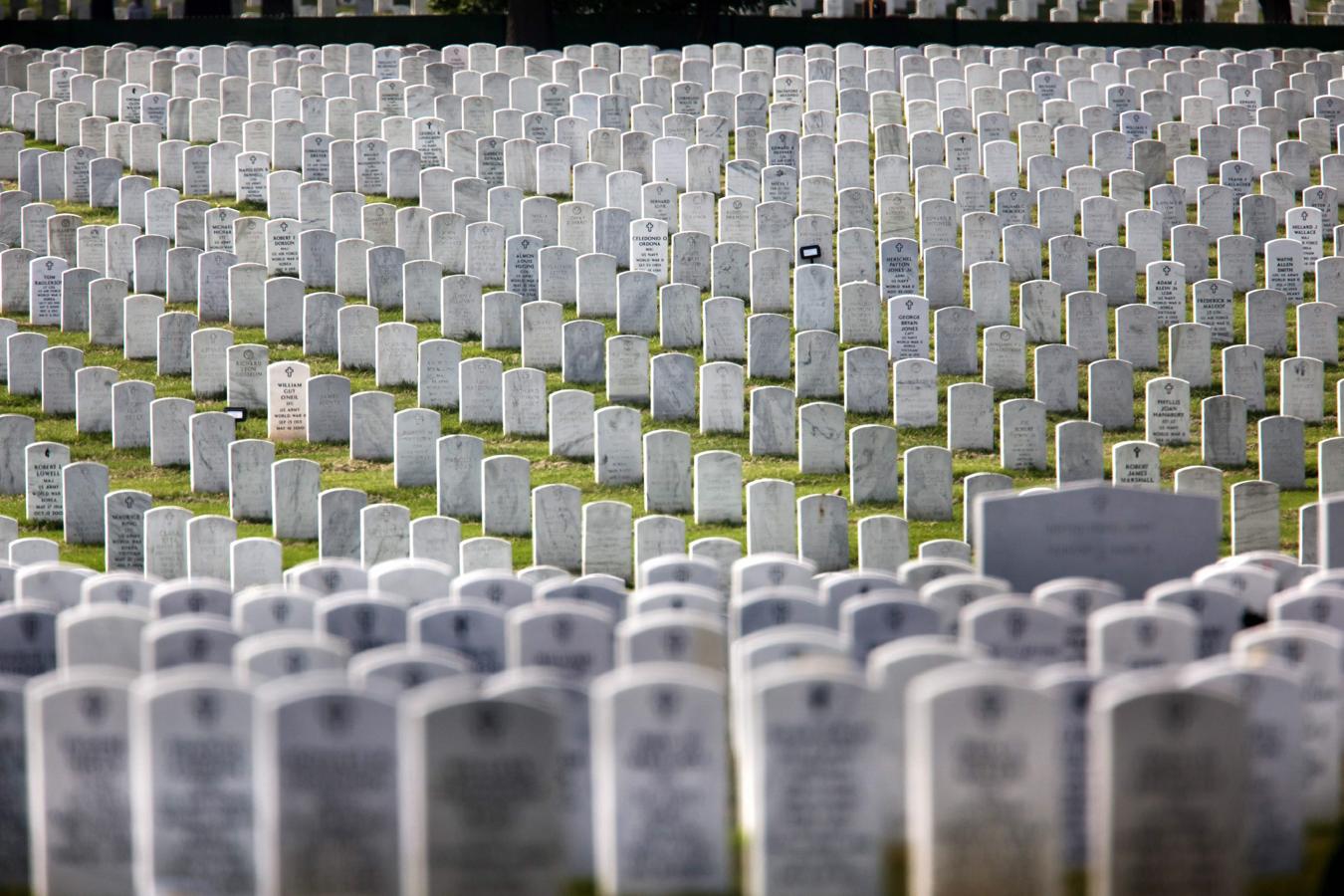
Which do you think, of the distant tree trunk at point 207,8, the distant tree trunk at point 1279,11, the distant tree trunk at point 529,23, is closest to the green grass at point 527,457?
the distant tree trunk at point 529,23

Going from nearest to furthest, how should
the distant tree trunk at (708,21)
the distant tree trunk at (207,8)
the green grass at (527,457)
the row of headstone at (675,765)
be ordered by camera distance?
the row of headstone at (675,765) → the green grass at (527,457) → the distant tree trunk at (708,21) → the distant tree trunk at (207,8)

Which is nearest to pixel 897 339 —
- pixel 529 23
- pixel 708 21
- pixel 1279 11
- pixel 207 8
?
pixel 529 23

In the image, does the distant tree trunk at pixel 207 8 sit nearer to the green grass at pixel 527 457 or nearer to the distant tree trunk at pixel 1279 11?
the green grass at pixel 527 457

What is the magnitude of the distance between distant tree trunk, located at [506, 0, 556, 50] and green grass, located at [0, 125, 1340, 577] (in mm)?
12291

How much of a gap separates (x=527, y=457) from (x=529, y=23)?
15.4 metres

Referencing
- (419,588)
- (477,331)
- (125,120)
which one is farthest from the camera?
(125,120)

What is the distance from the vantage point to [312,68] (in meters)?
24.7

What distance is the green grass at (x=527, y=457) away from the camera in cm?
1380

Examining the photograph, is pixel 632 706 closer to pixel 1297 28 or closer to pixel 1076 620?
pixel 1076 620

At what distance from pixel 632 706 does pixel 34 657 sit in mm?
3380

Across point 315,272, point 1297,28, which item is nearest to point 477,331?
point 315,272

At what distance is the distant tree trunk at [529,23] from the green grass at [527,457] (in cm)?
1229

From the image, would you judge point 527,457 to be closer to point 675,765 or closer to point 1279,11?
point 675,765

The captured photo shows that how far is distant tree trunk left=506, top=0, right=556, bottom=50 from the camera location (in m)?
28.6
